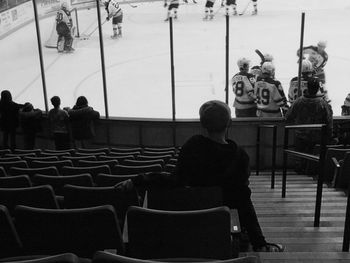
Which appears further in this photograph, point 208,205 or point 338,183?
point 338,183

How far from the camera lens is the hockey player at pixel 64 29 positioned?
11.6m

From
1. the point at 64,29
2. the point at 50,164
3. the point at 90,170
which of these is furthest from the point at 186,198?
the point at 64,29

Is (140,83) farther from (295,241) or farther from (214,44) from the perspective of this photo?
(295,241)

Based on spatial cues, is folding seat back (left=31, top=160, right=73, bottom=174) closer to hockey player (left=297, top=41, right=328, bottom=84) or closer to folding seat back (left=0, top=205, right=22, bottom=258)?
folding seat back (left=0, top=205, right=22, bottom=258)

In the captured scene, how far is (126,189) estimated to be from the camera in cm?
242

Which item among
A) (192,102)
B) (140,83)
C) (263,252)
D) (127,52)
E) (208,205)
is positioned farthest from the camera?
(127,52)

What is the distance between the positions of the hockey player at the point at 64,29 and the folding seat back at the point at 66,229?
400 inches

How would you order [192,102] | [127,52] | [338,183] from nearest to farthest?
1. [338,183]
2. [192,102]
3. [127,52]

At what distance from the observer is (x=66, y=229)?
189 centimetres

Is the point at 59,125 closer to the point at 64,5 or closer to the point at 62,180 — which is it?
the point at 62,180

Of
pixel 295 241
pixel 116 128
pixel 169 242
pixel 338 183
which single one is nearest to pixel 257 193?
pixel 338 183

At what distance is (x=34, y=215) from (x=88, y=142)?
537cm

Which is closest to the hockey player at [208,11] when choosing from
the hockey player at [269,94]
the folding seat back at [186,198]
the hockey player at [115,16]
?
the hockey player at [115,16]

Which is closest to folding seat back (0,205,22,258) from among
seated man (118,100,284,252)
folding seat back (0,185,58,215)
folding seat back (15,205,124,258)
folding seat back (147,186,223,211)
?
folding seat back (15,205,124,258)
